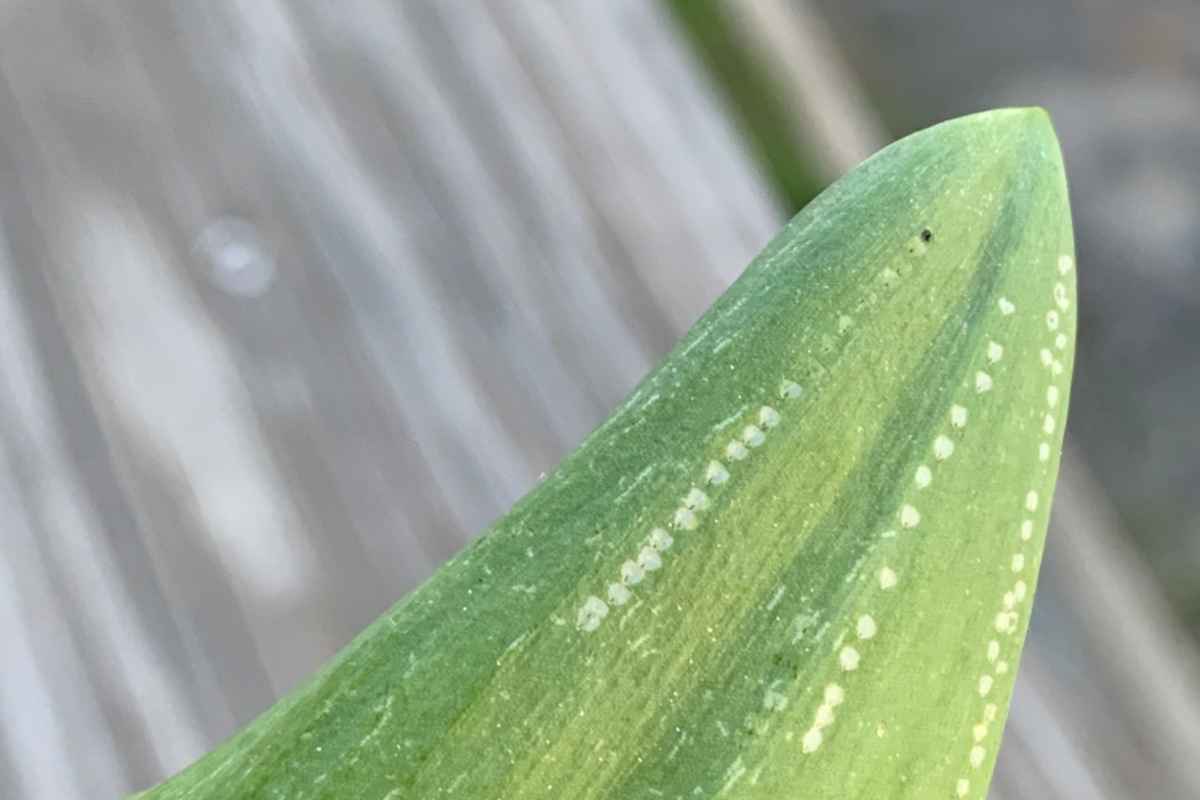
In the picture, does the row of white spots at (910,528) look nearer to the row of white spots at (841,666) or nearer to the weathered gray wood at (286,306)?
the row of white spots at (841,666)

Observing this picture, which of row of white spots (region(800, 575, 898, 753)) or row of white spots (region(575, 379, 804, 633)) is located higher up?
row of white spots (region(575, 379, 804, 633))

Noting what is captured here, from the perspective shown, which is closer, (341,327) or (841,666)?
(841,666)

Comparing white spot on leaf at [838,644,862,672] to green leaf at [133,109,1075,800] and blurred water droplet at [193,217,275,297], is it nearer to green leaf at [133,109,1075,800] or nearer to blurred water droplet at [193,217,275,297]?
green leaf at [133,109,1075,800]

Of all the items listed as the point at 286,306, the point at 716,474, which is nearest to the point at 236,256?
the point at 286,306

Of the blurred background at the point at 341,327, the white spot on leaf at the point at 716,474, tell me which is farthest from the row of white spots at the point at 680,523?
the blurred background at the point at 341,327

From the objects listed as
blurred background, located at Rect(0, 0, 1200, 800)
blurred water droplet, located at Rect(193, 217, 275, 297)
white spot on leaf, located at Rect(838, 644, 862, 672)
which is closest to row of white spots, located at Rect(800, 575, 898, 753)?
white spot on leaf, located at Rect(838, 644, 862, 672)

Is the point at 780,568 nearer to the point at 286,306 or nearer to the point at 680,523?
the point at 680,523
